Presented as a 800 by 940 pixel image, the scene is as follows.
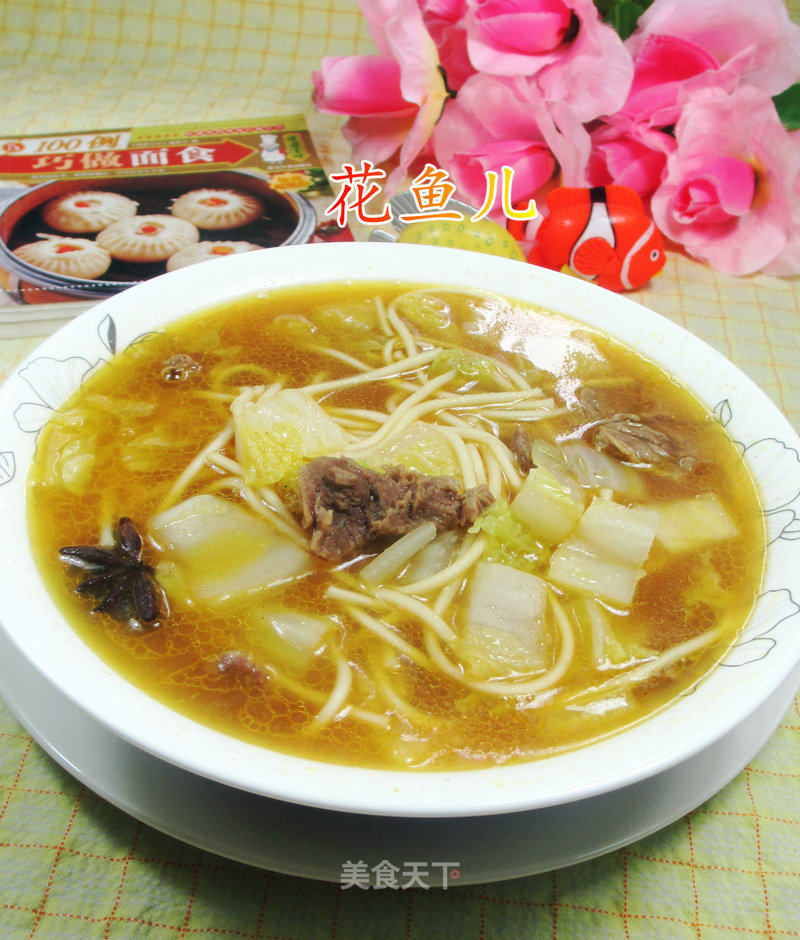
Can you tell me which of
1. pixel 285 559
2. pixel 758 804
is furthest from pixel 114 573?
pixel 758 804

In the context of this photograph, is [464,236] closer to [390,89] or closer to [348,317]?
[348,317]

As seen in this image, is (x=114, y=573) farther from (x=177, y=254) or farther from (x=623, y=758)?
(x=177, y=254)

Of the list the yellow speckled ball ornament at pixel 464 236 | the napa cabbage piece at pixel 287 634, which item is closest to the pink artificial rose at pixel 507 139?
the yellow speckled ball ornament at pixel 464 236

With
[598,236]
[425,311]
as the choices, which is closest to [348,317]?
[425,311]

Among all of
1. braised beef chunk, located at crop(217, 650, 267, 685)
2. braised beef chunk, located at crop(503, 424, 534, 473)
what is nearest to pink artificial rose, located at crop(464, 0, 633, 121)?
braised beef chunk, located at crop(503, 424, 534, 473)

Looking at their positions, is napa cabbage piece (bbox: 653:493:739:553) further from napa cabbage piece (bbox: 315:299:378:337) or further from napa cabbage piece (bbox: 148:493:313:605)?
napa cabbage piece (bbox: 315:299:378:337)

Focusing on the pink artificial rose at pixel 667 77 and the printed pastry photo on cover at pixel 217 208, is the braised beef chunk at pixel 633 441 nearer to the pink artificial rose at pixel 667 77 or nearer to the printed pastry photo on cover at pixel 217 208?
the printed pastry photo on cover at pixel 217 208
